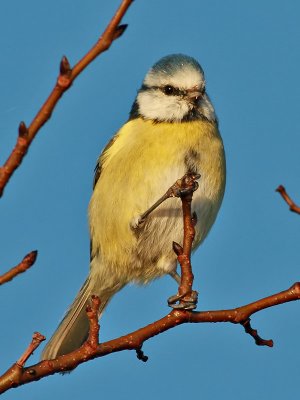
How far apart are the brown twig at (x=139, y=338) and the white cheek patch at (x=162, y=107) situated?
198 cm

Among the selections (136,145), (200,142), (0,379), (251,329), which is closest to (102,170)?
(136,145)

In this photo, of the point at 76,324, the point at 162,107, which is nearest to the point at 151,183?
the point at 162,107

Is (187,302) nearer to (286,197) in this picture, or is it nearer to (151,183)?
(286,197)

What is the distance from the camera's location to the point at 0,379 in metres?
2.35

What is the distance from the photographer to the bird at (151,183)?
437 cm

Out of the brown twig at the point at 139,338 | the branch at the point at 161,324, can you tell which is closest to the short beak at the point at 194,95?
the branch at the point at 161,324

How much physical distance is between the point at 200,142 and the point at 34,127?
2749 mm

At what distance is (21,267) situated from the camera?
201 cm

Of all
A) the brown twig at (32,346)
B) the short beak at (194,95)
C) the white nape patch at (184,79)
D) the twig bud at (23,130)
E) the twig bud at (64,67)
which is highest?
the white nape patch at (184,79)

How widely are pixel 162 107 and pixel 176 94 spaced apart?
148 mm

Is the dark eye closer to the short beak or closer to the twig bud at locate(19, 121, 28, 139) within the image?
the short beak

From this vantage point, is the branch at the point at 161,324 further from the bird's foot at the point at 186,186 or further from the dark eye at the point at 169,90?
the dark eye at the point at 169,90

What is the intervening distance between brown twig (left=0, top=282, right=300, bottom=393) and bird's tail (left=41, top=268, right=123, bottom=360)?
1.72 metres

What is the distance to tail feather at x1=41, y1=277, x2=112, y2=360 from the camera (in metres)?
4.49
